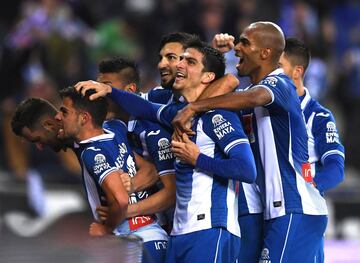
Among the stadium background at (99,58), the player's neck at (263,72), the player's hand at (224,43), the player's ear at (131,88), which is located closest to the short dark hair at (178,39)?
the player's hand at (224,43)

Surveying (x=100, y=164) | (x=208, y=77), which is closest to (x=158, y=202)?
(x=100, y=164)

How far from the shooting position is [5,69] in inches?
524

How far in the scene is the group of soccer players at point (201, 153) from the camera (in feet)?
19.8

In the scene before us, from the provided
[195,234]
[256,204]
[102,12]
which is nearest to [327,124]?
[256,204]

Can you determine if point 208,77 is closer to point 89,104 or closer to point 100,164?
point 89,104

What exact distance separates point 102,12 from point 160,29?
0.93 m

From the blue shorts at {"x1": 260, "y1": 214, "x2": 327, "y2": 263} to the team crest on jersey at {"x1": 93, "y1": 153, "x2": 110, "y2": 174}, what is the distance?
3.64 ft

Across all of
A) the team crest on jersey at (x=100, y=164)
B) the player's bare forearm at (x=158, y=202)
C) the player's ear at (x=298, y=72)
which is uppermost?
the player's ear at (x=298, y=72)

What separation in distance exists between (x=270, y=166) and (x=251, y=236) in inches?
19.2

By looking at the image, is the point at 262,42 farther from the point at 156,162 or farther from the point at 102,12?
the point at 102,12

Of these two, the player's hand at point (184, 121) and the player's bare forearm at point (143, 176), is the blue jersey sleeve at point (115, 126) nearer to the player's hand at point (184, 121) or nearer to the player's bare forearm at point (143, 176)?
the player's bare forearm at point (143, 176)

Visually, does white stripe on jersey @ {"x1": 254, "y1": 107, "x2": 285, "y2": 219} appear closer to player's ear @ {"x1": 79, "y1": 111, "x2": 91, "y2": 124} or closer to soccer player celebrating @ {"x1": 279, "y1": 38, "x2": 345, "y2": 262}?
soccer player celebrating @ {"x1": 279, "y1": 38, "x2": 345, "y2": 262}

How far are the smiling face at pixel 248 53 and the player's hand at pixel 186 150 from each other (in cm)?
69

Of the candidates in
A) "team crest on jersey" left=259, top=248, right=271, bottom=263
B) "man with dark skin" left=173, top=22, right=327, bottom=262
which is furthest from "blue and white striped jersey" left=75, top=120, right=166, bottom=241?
"man with dark skin" left=173, top=22, right=327, bottom=262
